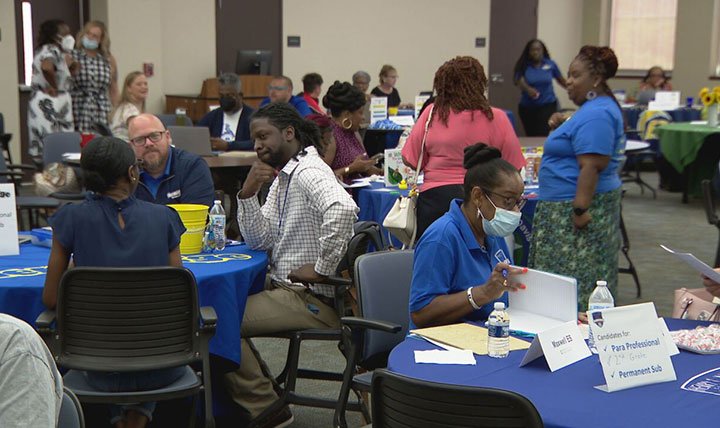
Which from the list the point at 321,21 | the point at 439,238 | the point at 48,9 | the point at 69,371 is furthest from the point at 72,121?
the point at 439,238

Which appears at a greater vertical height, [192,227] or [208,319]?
[192,227]

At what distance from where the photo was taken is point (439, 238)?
10.3 feet

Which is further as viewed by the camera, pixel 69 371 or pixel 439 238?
pixel 69 371

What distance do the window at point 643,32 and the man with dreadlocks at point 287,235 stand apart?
1360 cm

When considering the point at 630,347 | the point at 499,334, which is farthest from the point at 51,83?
the point at 630,347

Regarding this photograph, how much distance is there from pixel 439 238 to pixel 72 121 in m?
7.06

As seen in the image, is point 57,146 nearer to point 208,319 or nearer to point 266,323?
point 266,323

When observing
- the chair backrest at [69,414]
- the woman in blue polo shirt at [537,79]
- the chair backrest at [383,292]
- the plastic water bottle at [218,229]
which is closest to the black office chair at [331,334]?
the chair backrest at [383,292]

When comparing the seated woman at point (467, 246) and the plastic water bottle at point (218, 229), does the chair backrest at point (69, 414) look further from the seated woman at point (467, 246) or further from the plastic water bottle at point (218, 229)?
the plastic water bottle at point (218, 229)

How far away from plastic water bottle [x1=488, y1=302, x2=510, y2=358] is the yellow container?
181 centimetres

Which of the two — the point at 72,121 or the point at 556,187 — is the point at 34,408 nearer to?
the point at 556,187

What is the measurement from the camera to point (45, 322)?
3.35 m

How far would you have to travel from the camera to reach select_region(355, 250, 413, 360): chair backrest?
351 cm

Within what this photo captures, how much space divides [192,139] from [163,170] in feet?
10.1
